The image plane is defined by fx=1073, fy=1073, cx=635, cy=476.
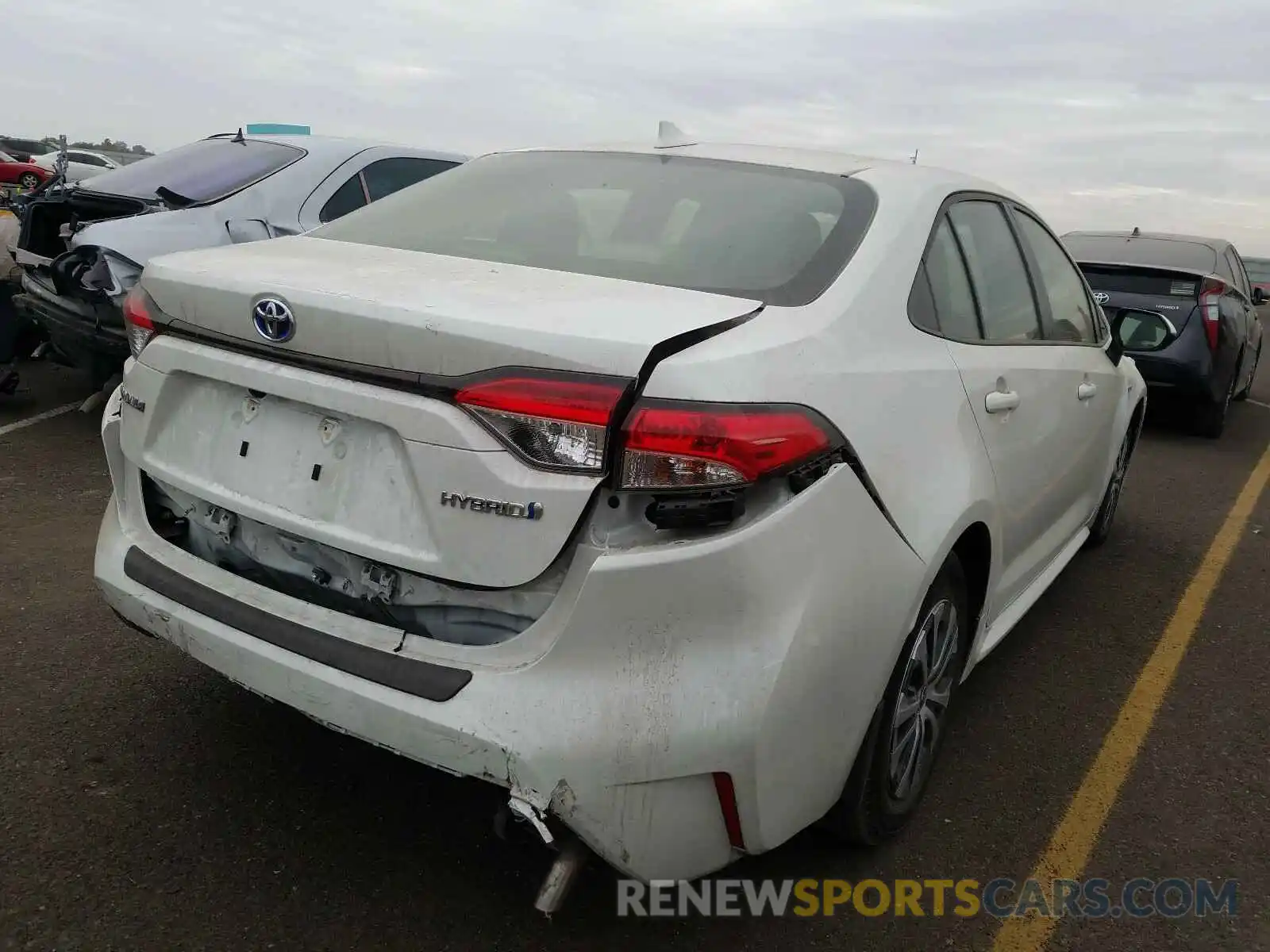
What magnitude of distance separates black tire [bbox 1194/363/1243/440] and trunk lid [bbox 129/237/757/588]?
23.8 ft

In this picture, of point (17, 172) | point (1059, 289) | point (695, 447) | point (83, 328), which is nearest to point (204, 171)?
point (83, 328)

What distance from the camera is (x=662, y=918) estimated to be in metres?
2.34

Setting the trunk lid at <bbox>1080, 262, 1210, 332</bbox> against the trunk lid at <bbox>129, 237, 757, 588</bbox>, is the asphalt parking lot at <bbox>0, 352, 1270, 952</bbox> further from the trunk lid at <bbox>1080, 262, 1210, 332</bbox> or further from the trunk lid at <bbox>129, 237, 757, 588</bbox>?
the trunk lid at <bbox>1080, 262, 1210, 332</bbox>

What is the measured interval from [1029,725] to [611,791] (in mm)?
1979

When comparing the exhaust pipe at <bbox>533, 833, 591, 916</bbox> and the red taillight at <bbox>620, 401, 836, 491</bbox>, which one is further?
the exhaust pipe at <bbox>533, 833, 591, 916</bbox>

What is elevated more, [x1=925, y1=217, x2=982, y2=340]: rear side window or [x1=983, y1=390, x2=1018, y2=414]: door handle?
[x1=925, y1=217, x2=982, y2=340]: rear side window

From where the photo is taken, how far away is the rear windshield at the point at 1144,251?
8172 millimetres

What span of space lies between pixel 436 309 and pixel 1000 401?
1.53 meters

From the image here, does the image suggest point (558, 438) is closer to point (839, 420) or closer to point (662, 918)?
point (839, 420)

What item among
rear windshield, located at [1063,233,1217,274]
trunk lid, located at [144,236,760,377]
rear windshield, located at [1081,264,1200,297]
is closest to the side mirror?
rear windshield, located at [1081,264,1200,297]

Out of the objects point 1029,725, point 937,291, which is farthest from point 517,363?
point 1029,725

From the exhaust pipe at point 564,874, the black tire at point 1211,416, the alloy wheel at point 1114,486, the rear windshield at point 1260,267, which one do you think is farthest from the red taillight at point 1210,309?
the rear windshield at point 1260,267

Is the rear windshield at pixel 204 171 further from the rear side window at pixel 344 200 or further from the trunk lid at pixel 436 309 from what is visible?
the trunk lid at pixel 436 309

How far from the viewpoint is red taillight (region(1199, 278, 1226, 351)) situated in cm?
784
